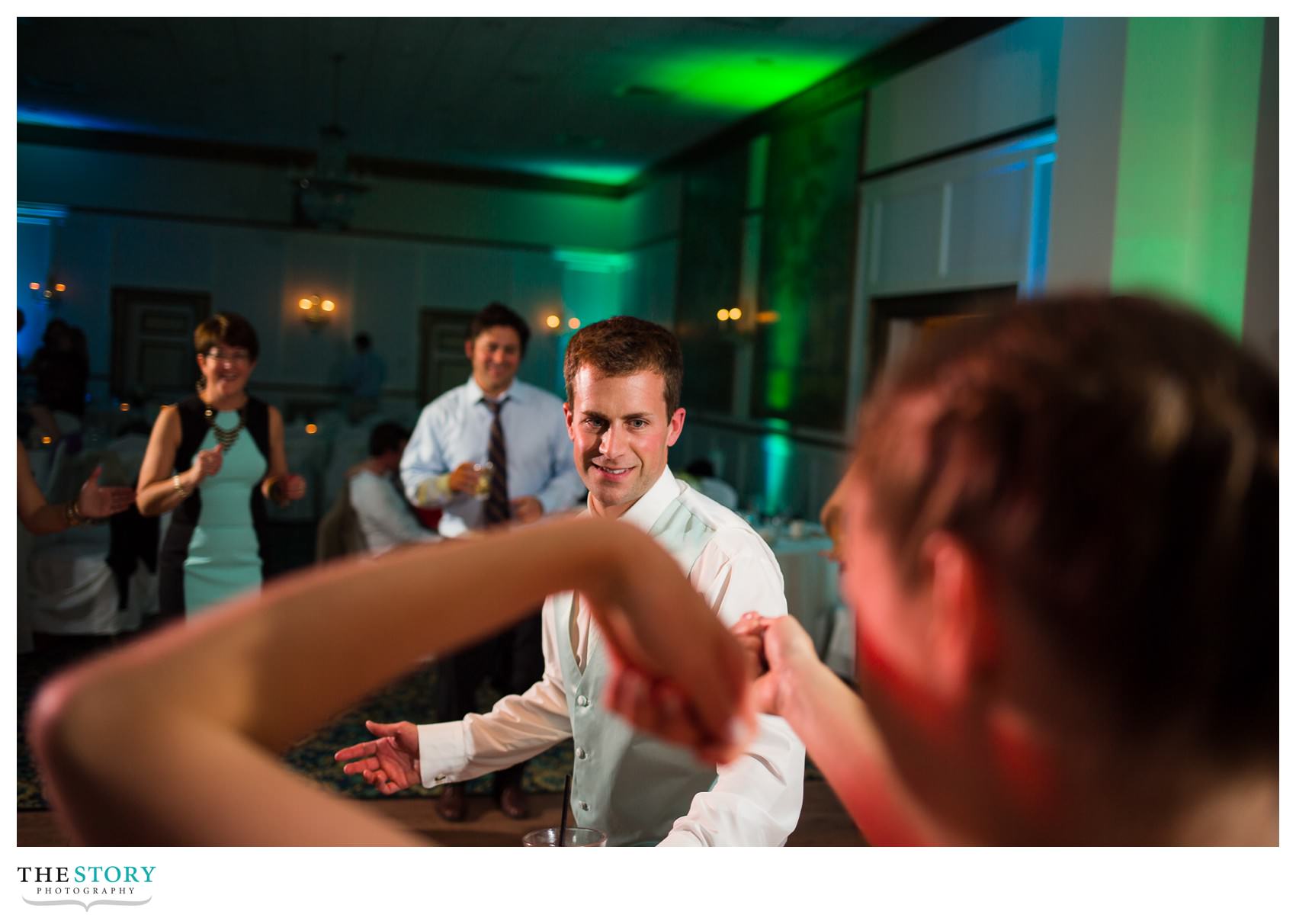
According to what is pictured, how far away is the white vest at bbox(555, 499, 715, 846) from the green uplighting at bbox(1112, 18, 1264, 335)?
1925 millimetres

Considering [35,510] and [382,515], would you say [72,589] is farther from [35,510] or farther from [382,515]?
[35,510]

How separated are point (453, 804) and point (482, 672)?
1.38ft

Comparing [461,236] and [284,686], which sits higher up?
[461,236]

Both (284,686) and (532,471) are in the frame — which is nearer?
(284,686)

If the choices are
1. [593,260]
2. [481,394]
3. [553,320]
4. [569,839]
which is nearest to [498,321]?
[481,394]

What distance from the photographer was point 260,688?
43 centimetres

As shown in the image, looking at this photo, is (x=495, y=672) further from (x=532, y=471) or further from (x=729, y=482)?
(x=729, y=482)

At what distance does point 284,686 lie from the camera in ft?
1.42

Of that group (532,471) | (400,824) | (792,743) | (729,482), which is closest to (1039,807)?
(792,743)

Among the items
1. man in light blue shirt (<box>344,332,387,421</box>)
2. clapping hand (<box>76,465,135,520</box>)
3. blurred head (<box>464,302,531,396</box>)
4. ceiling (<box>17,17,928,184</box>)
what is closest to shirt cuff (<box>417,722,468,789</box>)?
clapping hand (<box>76,465,135,520</box>)

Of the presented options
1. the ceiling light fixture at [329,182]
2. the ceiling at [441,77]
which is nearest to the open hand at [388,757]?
the ceiling at [441,77]

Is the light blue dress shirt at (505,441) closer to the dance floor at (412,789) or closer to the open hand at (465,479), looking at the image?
the open hand at (465,479)

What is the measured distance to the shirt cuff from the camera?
4.41ft

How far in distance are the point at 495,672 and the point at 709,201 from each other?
16.4 ft
